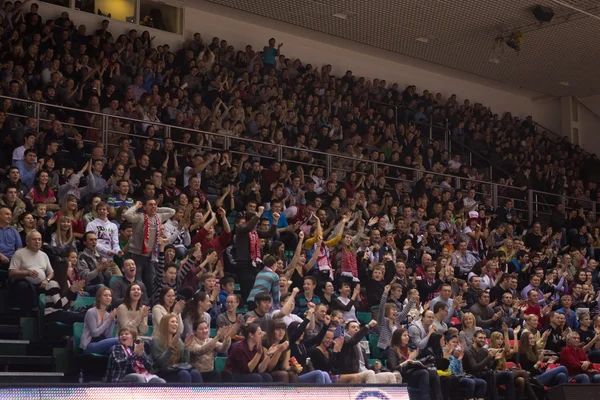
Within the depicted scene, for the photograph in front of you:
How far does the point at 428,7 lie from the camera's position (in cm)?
1852

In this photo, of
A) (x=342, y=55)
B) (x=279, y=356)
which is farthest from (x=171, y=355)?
(x=342, y=55)

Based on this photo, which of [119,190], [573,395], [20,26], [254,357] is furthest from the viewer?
Result: [20,26]

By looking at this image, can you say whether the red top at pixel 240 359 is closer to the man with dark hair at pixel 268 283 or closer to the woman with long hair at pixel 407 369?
the man with dark hair at pixel 268 283

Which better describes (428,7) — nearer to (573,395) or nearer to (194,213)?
(194,213)

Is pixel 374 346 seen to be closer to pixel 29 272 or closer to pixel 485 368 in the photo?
pixel 485 368

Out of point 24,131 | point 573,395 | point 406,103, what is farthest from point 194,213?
point 406,103

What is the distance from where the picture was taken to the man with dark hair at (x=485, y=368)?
11.1 meters

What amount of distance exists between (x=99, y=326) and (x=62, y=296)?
0.96 meters

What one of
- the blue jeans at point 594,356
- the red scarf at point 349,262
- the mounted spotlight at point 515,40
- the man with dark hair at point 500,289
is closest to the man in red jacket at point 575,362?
the blue jeans at point 594,356

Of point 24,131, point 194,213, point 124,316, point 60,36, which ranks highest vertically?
point 60,36

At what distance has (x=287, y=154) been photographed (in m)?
17.2

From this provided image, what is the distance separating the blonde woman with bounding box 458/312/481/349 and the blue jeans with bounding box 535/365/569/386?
3.19 ft

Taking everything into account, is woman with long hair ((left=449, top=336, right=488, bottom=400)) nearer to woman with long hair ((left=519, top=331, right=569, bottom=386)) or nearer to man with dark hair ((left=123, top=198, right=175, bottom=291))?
woman with long hair ((left=519, top=331, right=569, bottom=386))

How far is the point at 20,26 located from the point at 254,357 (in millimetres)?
8496
